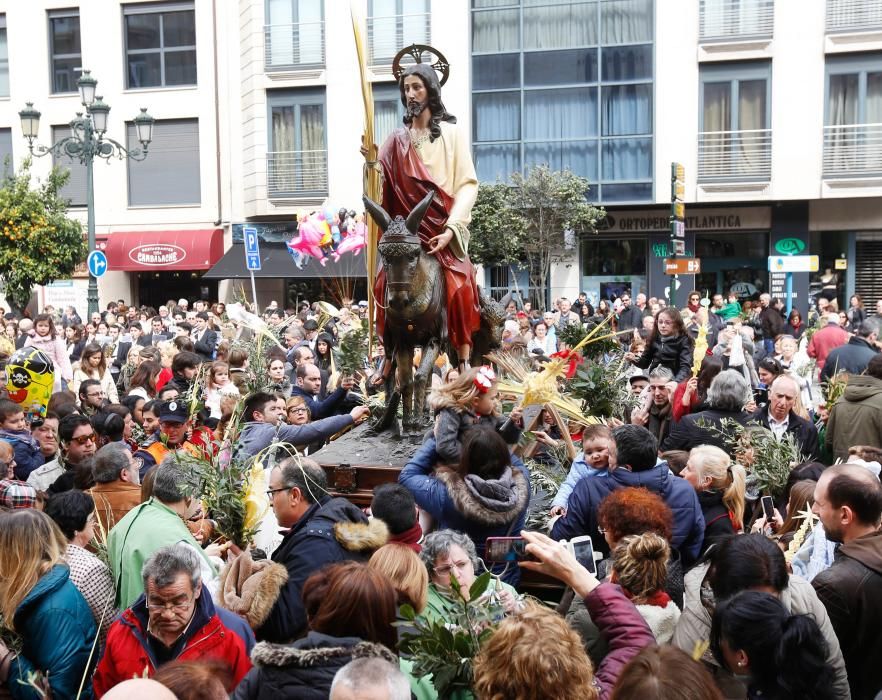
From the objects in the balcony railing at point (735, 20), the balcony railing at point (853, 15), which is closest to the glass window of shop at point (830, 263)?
the balcony railing at point (853, 15)

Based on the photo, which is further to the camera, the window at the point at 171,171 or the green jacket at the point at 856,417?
the window at the point at 171,171

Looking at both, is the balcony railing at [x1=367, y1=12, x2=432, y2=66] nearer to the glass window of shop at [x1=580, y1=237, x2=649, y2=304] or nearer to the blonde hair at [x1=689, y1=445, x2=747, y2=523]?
the glass window of shop at [x1=580, y1=237, x2=649, y2=304]

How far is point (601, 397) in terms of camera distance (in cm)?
813

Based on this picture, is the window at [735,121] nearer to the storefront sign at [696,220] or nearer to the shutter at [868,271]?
the storefront sign at [696,220]

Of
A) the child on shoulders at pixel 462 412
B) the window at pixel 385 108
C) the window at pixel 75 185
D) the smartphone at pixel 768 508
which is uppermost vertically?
the window at pixel 385 108

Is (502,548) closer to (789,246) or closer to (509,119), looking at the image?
(789,246)

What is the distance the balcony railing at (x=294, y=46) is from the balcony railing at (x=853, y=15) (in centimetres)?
1406

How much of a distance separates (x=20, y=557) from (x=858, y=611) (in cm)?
323

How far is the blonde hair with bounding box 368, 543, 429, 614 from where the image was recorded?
3330 millimetres

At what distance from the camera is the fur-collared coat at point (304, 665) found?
2.84 meters

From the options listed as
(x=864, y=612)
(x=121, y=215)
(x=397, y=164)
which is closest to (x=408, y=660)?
(x=864, y=612)

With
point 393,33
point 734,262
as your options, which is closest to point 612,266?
point 734,262

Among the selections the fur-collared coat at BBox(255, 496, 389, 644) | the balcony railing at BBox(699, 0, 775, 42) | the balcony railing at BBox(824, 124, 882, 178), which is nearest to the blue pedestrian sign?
the fur-collared coat at BBox(255, 496, 389, 644)

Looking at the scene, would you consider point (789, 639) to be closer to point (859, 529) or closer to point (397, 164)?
point (859, 529)
